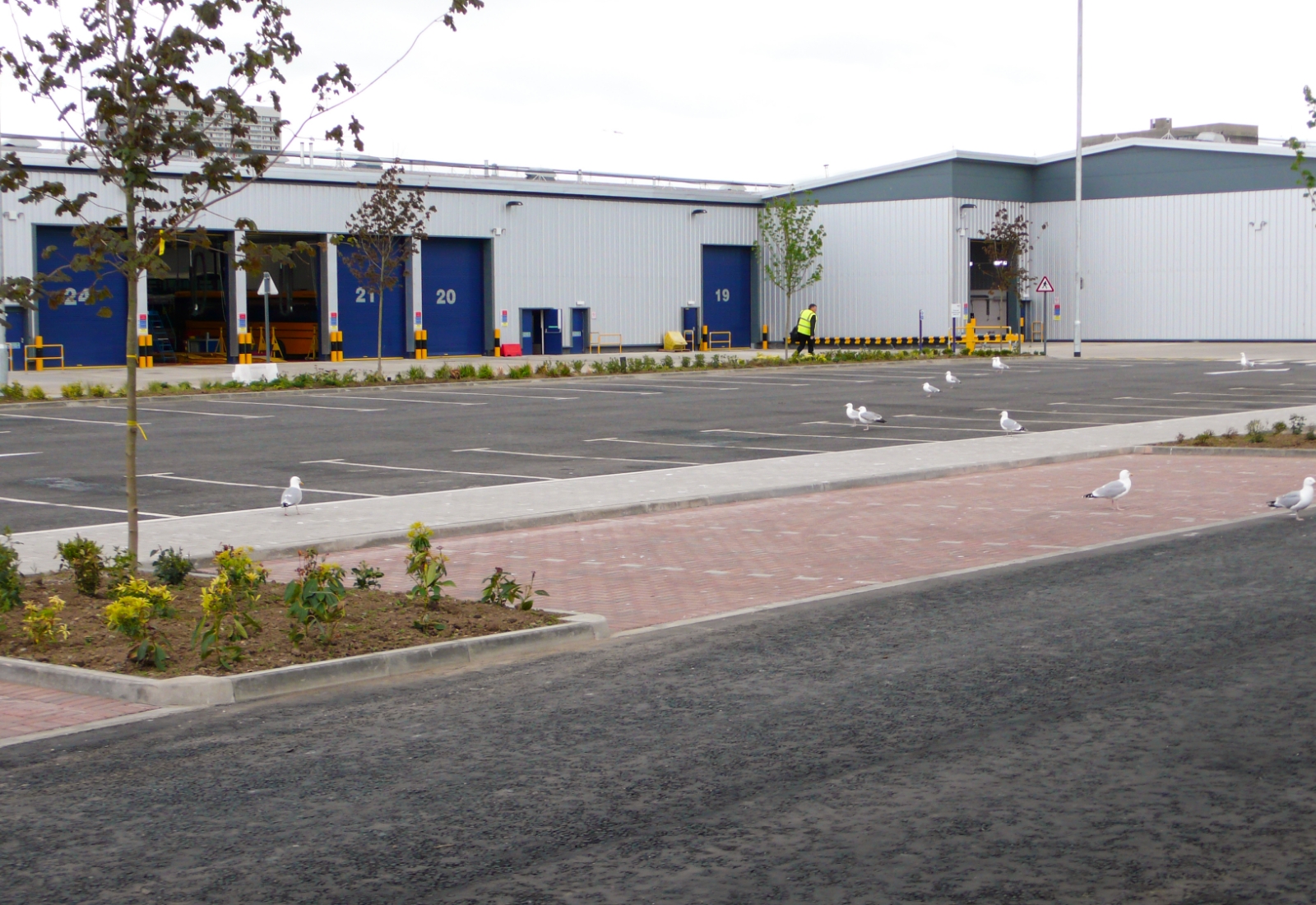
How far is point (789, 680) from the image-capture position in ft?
26.8

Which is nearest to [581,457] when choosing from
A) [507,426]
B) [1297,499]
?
[507,426]

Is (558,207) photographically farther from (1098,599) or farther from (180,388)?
(1098,599)

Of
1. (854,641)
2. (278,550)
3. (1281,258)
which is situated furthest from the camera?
(1281,258)

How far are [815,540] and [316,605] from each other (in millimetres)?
5651

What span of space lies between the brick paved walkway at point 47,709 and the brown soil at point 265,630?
292 mm

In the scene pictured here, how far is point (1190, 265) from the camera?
61.0m

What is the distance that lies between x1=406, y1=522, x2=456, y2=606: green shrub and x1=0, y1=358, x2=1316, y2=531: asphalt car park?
5.64 meters

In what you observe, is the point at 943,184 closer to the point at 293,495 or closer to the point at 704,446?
the point at 704,446

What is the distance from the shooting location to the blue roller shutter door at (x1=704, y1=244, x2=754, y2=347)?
61031 millimetres

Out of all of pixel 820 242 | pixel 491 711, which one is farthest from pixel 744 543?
pixel 820 242

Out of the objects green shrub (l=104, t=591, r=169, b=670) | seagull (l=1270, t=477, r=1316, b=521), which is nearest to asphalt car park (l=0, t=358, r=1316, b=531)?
green shrub (l=104, t=591, r=169, b=670)

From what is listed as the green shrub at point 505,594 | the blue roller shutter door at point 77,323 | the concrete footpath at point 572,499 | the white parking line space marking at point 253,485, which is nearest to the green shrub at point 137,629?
the green shrub at point 505,594

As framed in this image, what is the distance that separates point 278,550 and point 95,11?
15.2 feet

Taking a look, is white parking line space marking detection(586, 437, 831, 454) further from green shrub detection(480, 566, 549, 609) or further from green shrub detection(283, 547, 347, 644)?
green shrub detection(283, 547, 347, 644)
